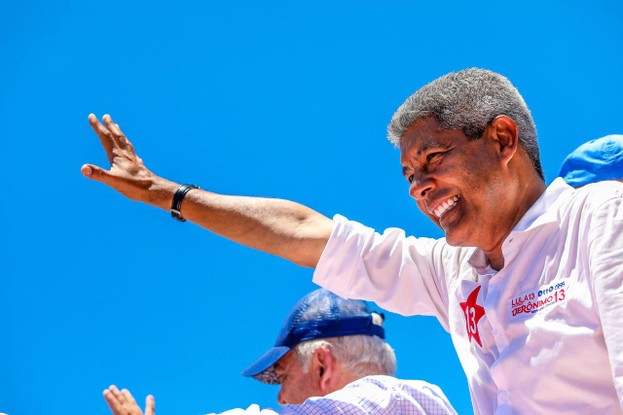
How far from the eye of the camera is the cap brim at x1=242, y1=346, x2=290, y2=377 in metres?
4.70

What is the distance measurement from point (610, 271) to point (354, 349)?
86.5 inches

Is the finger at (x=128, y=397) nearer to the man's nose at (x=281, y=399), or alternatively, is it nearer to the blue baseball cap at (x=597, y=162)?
the man's nose at (x=281, y=399)

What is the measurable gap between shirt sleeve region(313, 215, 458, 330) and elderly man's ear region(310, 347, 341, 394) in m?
0.94

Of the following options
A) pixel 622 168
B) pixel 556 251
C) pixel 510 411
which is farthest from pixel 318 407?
pixel 622 168

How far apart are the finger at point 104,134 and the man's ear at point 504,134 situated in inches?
77.8

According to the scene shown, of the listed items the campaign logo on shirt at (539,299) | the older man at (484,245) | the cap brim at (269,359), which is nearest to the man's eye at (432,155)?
the older man at (484,245)

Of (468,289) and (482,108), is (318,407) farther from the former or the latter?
(482,108)

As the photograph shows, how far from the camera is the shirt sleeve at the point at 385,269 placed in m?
3.53

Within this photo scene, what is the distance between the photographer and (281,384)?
4.77 meters

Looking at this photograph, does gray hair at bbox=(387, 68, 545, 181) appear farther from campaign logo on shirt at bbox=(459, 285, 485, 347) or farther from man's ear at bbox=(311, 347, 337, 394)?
man's ear at bbox=(311, 347, 337, 394)

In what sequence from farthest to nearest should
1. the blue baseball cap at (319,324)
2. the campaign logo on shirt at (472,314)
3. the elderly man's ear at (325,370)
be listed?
the blue baseball cap at (319,324) → the elderly man's ear at (325,370) → the campaign logo on shirt at (472,314)

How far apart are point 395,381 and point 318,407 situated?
533mm

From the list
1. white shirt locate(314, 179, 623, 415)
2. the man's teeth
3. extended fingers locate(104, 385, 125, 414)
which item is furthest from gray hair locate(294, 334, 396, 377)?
the man's teeth

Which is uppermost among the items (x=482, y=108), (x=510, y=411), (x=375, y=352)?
(x=482, y=108)
